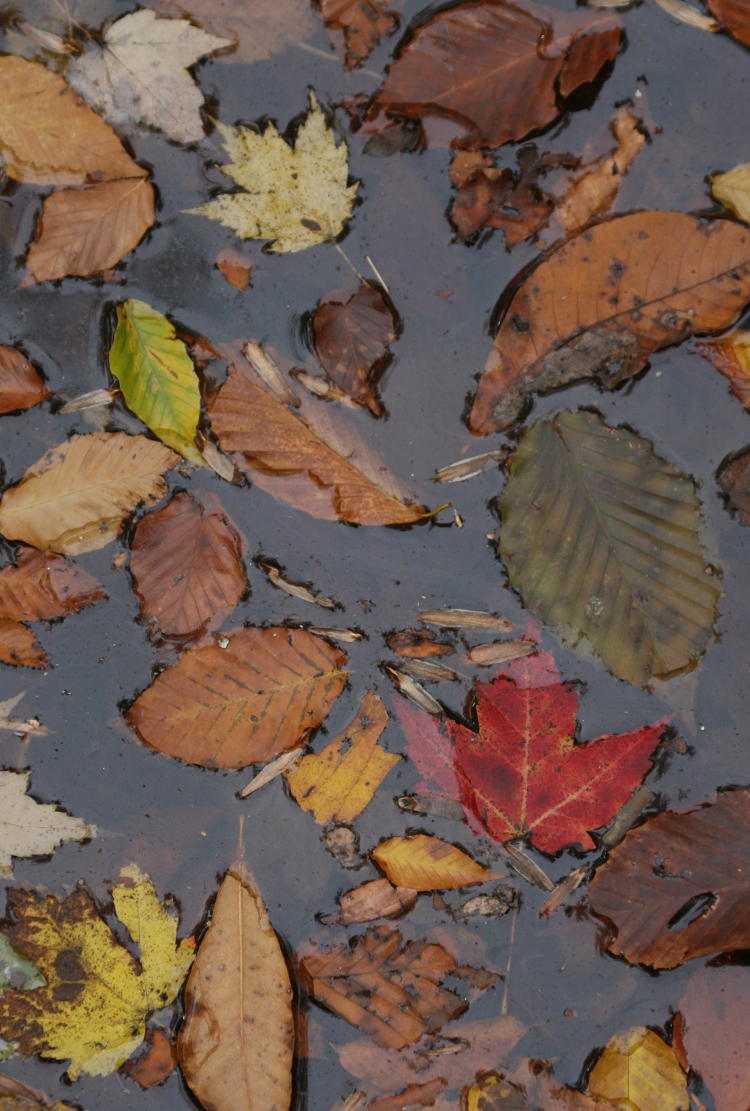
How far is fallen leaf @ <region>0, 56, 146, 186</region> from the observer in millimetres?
2100

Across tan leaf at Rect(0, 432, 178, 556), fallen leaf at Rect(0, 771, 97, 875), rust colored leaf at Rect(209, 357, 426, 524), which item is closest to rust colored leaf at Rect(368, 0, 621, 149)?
rust colored leaf at Rect(209, 357, 426, 524)

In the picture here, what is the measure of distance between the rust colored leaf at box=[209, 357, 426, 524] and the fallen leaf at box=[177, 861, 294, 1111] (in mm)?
1122

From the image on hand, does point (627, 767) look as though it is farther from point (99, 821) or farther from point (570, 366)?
point (99, 821)

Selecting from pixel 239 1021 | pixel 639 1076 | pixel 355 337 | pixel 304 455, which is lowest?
pixel 239 1021

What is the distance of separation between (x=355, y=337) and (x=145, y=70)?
2.82ft

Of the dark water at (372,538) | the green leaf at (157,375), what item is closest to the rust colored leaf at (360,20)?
the dark water at (372,538)

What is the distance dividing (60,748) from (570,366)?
1715 millimetres

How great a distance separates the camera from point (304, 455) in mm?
2148

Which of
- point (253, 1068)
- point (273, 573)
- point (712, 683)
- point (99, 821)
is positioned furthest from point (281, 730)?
point (712, 683)

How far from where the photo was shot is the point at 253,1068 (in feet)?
7.09

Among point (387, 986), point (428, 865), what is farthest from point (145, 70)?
point (387, 986)

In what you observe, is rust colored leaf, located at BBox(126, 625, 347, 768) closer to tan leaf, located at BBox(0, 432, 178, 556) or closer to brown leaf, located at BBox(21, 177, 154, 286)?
tan leaf, located at BBox(0, 432, 178, 556)

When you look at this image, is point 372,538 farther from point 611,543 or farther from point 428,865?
point 428,865

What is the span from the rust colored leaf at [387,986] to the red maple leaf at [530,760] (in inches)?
15.7
